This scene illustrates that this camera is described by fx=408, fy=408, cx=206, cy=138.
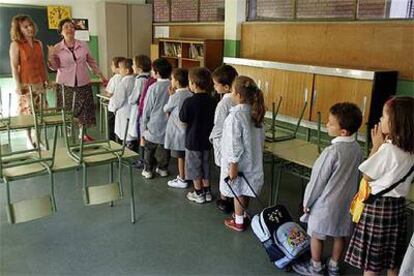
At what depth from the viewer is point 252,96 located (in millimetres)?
2654

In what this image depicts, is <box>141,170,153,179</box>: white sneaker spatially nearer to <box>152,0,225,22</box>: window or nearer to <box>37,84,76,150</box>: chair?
<box>37,84,76,150</box>: chair

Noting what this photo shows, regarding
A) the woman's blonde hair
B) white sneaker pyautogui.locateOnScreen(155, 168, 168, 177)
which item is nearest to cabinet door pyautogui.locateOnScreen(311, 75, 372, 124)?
white sneaker pyautogui.locateOnScreen(155, 168, 168, 177)

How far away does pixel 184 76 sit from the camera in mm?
3404

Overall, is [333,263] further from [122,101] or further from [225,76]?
[122,101]

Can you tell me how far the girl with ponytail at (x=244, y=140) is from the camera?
2627mm

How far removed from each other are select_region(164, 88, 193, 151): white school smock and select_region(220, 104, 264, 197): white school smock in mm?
743

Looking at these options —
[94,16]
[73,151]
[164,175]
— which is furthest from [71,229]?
[94,16]

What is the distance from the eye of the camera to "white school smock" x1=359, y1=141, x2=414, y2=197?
6.11 ft

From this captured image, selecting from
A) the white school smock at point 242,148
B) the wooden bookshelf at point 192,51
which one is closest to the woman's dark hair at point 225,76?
the white school smock at point 242,148

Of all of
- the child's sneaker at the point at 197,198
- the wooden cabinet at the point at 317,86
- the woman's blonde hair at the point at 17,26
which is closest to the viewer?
the child's sneaker at the point at 197,198

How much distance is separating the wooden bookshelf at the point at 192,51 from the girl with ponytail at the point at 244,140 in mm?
3110

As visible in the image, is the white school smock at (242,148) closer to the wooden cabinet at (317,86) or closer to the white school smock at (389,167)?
the white school smock at (389,167)

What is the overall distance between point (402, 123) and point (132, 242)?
70.2 inches

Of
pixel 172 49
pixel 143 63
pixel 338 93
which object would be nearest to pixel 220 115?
pixel 143 63
